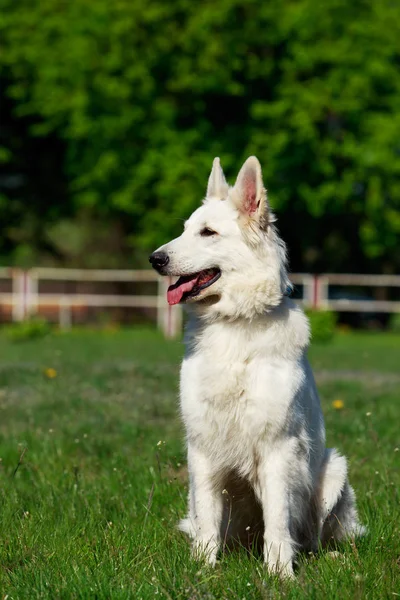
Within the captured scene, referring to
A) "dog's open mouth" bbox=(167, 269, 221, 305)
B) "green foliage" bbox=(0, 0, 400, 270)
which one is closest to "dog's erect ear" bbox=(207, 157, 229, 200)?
"dog's open mouth" bbox=(167, 269, 221, 305)

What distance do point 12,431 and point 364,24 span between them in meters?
22.2

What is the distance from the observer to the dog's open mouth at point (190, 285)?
4.74 meters

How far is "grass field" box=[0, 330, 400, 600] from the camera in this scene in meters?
3.91

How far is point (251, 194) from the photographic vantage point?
472 centimetres

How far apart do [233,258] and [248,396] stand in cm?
73

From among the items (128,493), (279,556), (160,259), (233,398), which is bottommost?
(128,493)

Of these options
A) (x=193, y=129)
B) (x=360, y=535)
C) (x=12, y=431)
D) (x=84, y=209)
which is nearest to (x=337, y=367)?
(x=12, y=431)

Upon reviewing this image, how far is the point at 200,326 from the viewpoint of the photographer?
4.80 meters

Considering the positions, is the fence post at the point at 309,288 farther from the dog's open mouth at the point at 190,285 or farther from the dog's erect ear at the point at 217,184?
the dog's open mouth at the point at 190,285

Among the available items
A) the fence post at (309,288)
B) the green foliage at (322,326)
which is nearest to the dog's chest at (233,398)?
the green foliage at (322,326)

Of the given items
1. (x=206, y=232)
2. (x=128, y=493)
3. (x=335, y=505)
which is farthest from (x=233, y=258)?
(x=128, y=493)

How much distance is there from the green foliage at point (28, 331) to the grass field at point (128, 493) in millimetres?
8746

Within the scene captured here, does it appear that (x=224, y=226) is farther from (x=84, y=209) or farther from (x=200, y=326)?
(x=84, y=209)

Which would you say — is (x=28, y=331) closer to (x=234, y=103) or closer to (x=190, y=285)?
(x=234, y=103)
